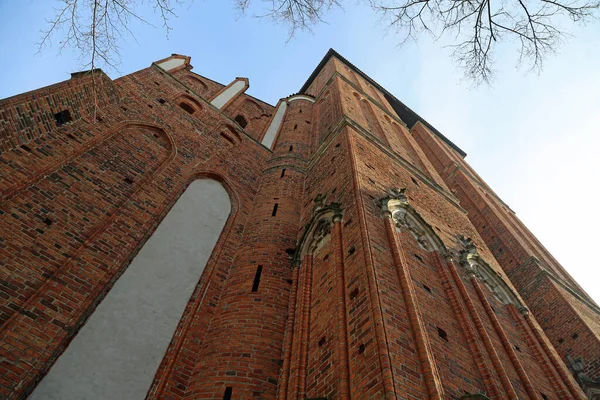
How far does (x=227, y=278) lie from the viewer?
7.09 meters

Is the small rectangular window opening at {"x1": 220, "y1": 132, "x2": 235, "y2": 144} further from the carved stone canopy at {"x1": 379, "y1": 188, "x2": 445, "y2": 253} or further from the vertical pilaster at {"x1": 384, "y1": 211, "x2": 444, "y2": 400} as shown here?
the vertical pilaster at {"x1": 384, "y1": 211, "x2": 444, "y2": 400}

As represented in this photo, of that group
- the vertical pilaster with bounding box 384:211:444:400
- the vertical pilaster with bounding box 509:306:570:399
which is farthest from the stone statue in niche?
the vertical pilaster with bounding box 509:306:570:399

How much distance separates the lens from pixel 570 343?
9.67 m

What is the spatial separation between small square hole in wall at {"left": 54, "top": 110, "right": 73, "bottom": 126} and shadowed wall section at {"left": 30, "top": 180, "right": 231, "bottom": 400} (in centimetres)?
246

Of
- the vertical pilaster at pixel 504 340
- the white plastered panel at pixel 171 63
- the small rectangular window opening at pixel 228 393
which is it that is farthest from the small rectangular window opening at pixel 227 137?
the small rectangular window opening at pixel 228 393

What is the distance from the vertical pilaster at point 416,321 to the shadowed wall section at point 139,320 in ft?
A: 10.6

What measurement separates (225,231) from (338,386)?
4.65 m

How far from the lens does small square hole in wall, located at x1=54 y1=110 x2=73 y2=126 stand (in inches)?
278

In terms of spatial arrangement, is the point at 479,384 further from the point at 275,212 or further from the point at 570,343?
the point at 570,343

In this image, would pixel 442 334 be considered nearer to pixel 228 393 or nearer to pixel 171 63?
pixel 228 393

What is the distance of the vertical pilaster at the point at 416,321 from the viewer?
3743 mm

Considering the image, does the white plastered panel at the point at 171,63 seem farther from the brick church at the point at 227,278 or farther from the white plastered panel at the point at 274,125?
the white plastered panel at the point at 274,125

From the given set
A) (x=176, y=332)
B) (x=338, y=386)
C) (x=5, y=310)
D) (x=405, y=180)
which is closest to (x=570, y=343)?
(x=405, y=180)

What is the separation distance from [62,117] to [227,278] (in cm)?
418
